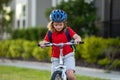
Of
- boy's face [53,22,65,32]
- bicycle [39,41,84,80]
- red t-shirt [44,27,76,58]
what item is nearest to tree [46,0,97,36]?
red t-shirt [44,27,76,58]

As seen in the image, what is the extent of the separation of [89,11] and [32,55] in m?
3.58

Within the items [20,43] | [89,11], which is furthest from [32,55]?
[89,11]

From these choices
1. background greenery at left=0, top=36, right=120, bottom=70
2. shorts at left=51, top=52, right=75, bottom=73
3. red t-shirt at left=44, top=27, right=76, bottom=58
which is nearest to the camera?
shorts at left=51, top=52, right=75, bottom=73

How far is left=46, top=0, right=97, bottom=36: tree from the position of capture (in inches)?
707

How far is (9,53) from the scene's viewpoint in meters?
21.7

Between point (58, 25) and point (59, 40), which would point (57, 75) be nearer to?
point (59, 40)

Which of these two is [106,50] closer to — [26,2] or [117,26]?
[117,26]

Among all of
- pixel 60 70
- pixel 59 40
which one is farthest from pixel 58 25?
pixel 60 70

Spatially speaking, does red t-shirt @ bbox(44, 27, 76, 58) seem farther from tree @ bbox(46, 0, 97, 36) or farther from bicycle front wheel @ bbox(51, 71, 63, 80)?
tree @ bbox(46, 0, 97, 36)

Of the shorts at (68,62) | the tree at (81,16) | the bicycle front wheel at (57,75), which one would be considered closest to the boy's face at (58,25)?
the shorts at (68,62)

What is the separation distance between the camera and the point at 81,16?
1812 centimetres

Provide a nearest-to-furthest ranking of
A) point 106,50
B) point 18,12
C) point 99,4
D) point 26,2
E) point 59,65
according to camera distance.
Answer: point 59,65, point 106,50, point 99,4, point 26,2, point 18,12

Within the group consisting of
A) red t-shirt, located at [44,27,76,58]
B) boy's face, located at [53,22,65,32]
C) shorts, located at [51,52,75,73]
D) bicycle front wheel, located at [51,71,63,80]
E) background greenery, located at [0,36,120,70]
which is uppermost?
boy's face, located at [53,22,65,32]

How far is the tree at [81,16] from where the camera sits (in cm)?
1797
